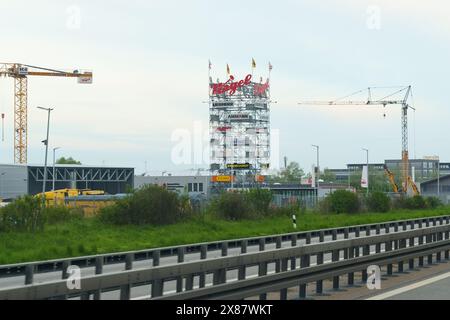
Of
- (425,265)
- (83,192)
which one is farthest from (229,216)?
(83,192)

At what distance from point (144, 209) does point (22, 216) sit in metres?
8.92

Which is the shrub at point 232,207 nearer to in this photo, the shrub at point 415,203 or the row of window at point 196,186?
the shrub at point 415,203

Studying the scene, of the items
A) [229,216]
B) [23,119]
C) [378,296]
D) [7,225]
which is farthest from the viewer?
[23,119]

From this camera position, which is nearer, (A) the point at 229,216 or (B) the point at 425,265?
(B) the point at 425,265

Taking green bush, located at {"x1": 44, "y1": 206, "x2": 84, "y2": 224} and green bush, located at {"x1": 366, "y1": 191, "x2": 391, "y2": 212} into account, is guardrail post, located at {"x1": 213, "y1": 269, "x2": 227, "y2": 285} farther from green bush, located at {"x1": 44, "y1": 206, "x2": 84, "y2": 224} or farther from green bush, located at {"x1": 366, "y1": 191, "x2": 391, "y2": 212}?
green bush, located at {"x1": 366, "y1": 191, "x2": 391, "y2": 212}

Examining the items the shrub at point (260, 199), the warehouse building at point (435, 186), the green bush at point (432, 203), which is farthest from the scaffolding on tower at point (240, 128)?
the shrub at point (260, 199)

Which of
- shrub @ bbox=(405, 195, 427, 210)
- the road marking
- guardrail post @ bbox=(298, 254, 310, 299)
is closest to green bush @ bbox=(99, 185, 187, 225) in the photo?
the road marking

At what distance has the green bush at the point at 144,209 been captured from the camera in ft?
133

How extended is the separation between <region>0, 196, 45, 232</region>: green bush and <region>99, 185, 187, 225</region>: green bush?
22.3 feet

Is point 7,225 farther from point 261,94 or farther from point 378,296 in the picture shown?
point 261,94

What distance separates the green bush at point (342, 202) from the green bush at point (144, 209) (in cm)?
2471

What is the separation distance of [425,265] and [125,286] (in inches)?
470

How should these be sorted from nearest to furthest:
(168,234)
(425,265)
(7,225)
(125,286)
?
1. (125,286)
2. (425,265)
3. (7,225)
4. (168,234)
